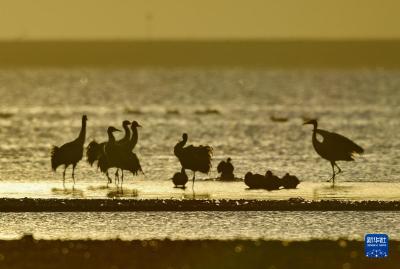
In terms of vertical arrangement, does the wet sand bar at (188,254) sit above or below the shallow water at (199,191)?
below

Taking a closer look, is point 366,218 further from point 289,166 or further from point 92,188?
point 289,166

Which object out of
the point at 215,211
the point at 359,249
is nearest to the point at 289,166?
the point at 215,211

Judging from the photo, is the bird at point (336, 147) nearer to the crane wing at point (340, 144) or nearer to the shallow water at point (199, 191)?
the crane wing at point (340, 144)

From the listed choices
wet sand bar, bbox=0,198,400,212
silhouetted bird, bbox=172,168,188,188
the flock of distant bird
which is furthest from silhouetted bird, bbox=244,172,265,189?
wet sand bar, bbox=0,198,400,212

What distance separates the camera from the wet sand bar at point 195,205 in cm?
2431

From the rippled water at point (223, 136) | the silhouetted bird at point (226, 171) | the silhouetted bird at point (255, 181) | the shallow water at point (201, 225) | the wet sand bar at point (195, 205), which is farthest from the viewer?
the rippled water at point (223, 136)

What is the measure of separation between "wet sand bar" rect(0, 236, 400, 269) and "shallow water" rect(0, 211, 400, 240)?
61.1 inches

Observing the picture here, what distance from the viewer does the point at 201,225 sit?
2289 centimetres

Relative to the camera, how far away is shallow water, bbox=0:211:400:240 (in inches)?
861

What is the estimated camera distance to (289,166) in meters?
36.4

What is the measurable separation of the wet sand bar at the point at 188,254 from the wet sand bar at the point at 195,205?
4098 mm

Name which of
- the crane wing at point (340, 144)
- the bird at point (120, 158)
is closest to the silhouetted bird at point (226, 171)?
the crane wing at point (340, 144)

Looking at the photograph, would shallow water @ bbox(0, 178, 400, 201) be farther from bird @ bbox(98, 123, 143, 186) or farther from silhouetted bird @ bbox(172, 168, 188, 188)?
bird @ bbox(98, 123, 143, 186)

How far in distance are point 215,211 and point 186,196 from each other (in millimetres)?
2070
